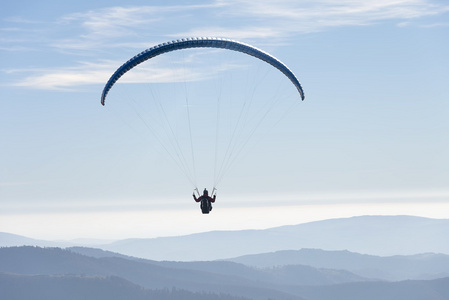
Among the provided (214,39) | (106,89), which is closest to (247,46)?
(214,39)

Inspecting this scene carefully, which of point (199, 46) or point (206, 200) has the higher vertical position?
point (199, 46)

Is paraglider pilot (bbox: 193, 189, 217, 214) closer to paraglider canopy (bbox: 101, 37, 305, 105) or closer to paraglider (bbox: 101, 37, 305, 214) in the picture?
paraglider (bbox: 101, 37, 305, 214)

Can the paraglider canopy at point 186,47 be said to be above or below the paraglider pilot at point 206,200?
above

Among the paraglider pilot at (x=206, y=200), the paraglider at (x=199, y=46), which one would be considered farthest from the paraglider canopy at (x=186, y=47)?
the paraglider pilot at (x=206, y=200)

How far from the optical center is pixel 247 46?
6366cm

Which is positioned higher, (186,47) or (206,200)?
(186,47)

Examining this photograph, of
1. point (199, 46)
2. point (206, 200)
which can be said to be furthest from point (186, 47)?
point (206, 200)

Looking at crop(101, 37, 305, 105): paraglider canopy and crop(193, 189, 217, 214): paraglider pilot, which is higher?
crop(101, 37, 305, 105): paraglider canopy

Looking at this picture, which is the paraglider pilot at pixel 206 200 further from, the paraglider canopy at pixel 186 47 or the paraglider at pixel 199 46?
the paraglider canopy at pixel 186 47

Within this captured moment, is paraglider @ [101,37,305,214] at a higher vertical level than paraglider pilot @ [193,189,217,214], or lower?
higher

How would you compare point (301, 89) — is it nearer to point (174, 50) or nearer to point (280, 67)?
point (280, 67)

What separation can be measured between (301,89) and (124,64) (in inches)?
768

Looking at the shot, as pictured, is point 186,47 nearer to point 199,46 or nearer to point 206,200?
point 199,46

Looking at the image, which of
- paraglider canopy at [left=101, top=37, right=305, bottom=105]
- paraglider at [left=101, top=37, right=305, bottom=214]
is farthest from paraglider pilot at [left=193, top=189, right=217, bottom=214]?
paraglider canopy at [left=101, top=37, right=305, bottom=105]
